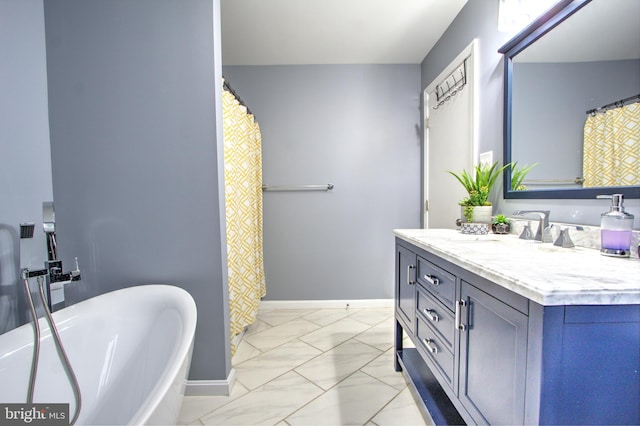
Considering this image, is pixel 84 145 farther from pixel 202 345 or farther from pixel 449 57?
pixel 449 57

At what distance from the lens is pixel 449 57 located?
79.6 inches

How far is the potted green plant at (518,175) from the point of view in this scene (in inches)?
52.0

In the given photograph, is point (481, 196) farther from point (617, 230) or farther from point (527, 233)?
point (617, 230)

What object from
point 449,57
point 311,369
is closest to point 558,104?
point 449,57

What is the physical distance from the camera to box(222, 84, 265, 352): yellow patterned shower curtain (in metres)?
1.66

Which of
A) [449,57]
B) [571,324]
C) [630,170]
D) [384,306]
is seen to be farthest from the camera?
[384,306]

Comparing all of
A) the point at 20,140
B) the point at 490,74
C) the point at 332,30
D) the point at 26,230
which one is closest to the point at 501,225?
the point at 490,74

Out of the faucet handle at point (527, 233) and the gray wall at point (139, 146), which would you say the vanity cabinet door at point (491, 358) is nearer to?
the faucet handle at point (527, 233)

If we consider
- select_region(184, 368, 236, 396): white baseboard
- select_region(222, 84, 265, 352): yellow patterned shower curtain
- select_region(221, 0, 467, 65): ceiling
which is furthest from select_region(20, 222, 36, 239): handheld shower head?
select_region(221, 0, 467, 65): ceiling

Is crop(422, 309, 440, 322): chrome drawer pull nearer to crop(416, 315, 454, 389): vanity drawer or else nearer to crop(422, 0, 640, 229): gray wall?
crop(416, 315, 454, 389): vanity drawer

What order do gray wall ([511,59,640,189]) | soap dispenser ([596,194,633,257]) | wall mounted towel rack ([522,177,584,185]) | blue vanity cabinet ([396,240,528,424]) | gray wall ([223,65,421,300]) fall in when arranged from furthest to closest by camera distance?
1. gray wall ([223,65,421,300])
2. wall mounted towel rack ([522,177,584,185])
3. gray wall ([511,59,640,189])
4. soap dispenser ([596,194,633,257])
5. blue vanity cabinet ([396,240,528,424])

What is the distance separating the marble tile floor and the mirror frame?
1.18m

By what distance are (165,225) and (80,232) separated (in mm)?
439

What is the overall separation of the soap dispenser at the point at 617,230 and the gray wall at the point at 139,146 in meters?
1.53
